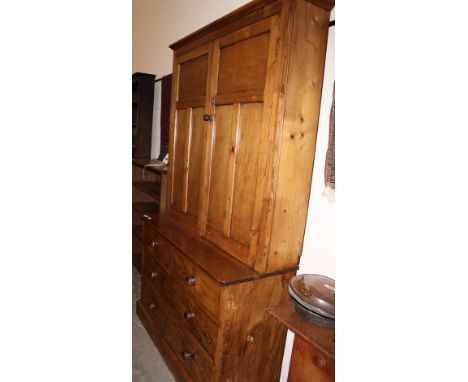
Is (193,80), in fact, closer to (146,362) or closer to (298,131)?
(298,131)

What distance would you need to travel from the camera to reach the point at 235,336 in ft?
4.72

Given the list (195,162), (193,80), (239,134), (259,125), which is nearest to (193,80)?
(193,80)

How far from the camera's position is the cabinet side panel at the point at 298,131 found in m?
1.25

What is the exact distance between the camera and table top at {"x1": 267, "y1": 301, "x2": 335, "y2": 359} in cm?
102

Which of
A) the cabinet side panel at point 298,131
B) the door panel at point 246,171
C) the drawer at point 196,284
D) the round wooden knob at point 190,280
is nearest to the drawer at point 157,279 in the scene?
the drawer at point 196,284

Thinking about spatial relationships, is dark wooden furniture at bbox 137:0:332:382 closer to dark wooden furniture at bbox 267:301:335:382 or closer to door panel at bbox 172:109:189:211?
door panel at bbox 172:109:189:211

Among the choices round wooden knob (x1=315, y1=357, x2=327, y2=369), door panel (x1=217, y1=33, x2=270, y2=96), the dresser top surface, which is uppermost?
door panel (x1=217, y1=33, x2=270, y2=96)

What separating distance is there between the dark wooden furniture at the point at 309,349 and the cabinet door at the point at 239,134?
352 mm

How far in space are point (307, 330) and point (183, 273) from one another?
88cm

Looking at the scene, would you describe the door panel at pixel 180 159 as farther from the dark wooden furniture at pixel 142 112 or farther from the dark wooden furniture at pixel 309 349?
the dark wooden furniture at pixel 142 112

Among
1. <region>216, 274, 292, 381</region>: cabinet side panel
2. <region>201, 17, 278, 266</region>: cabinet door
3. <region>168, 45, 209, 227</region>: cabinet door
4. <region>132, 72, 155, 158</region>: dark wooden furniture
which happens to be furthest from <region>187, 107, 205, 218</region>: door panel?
<region>132, 72, 155, 158</region>: dark wooden furniture
